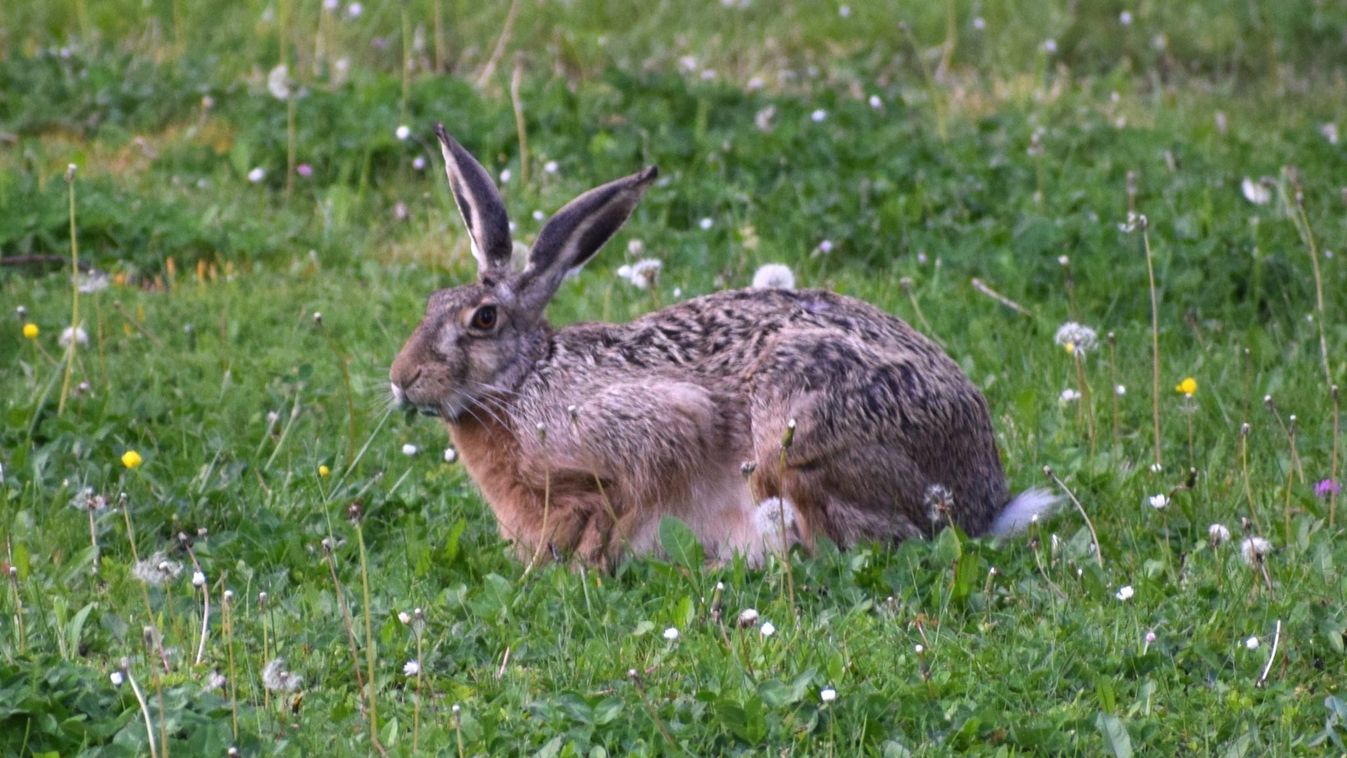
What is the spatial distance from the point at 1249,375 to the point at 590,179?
3.26 meters

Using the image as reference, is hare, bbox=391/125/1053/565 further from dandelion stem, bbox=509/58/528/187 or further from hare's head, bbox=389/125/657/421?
dandelion stem, bbox=509/58/528/187

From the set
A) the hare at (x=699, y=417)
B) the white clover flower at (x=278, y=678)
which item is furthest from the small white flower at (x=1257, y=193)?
the white clover flower at (x=278, y=678)

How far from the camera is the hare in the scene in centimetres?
570

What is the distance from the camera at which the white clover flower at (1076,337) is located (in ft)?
22.8

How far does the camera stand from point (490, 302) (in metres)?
6.14

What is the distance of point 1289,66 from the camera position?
11180mm

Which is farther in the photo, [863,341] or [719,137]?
[719,137]

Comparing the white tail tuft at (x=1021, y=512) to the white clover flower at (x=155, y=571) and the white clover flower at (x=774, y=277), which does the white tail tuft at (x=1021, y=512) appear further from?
the white clover flower at (x=155, y=571)

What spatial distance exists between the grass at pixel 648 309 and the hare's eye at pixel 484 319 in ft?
1.97

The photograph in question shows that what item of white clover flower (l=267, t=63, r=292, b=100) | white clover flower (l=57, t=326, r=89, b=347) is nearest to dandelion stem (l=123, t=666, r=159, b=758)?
white clover flower (l=57, t=326, r=89, b=347)

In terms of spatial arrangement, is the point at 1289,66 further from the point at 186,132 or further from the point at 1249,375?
the point at 186,132

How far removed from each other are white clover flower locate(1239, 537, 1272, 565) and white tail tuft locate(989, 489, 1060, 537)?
2.08ft

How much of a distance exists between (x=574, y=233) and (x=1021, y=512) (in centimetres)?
172

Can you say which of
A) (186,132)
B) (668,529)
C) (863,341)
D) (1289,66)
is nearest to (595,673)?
(668,529)
